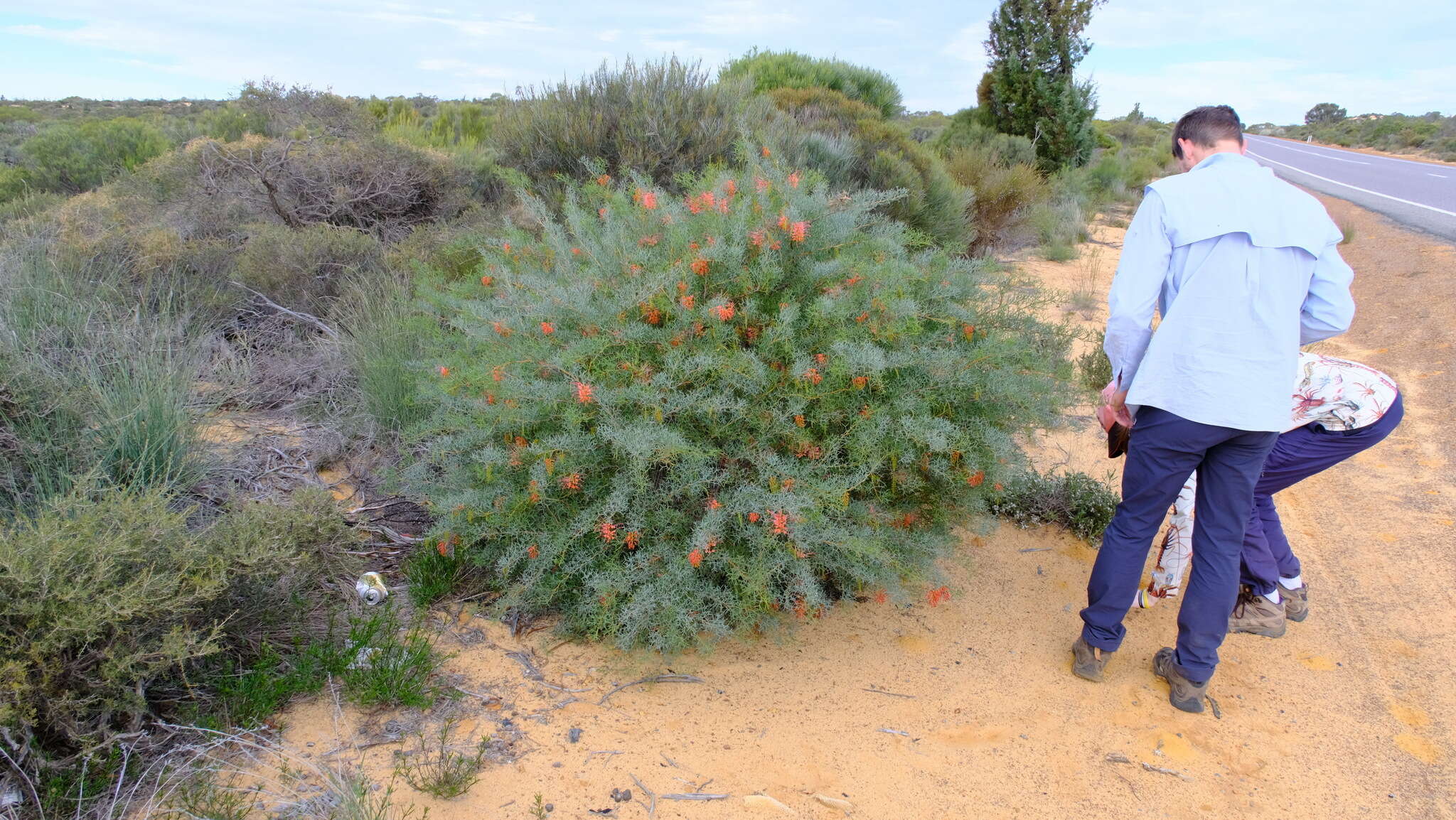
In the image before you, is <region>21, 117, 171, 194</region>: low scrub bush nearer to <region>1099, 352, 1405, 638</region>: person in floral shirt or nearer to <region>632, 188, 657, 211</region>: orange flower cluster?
<region>632, 188, 657, 211</region>: orange flower cluster

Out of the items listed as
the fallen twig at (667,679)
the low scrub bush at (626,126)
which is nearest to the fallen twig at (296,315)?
the low scrub bush at (626,126)

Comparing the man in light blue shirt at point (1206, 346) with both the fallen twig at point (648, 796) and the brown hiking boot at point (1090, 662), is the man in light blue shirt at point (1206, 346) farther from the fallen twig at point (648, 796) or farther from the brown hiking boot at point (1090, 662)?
the fallen twig at point (648, 796)

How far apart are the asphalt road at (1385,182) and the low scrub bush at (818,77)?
5860mm

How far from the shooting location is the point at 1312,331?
3076 millimetres

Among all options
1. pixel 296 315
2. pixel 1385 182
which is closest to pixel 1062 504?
pixel 296 315

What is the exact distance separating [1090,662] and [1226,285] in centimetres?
153

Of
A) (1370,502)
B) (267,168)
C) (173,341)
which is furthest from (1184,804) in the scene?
(267,168)

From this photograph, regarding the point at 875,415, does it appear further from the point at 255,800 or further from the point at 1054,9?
the point at 1054,9

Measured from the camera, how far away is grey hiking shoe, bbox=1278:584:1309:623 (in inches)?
144

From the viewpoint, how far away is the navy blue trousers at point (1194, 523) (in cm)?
291

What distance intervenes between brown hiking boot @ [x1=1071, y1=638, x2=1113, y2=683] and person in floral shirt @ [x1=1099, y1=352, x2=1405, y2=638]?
0.65 meters

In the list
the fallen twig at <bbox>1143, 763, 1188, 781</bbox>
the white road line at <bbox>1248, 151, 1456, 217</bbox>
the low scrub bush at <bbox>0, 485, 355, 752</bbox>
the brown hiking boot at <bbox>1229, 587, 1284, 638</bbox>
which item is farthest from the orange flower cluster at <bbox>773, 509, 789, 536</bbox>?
the white road line at <bbox>1248, 151, 1456, 217</bbox>

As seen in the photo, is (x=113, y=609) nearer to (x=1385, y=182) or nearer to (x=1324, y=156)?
(x=1385, y=182)

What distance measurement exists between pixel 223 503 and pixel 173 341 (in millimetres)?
2260
